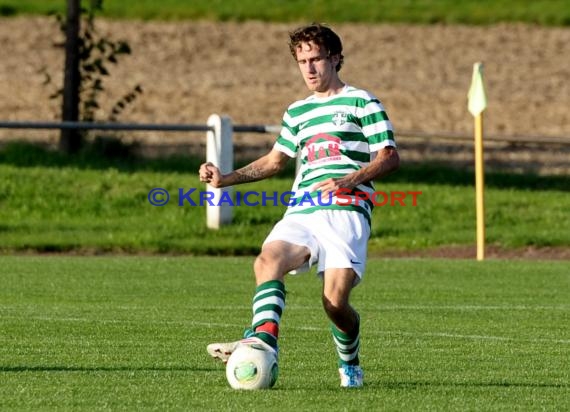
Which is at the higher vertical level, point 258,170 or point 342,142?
point 342,142

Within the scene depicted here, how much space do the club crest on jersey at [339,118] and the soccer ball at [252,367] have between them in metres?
1.27

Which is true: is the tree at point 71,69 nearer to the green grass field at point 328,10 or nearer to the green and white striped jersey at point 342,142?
the green grass field at point 328,10

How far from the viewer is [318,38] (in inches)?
342

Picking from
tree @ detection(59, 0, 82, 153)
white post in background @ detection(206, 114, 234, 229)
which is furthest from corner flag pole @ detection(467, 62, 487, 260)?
tree @ detection(59, 0, 82, 153)

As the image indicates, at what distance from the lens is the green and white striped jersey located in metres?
8.67

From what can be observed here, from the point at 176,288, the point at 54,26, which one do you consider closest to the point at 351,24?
the point at 54,26

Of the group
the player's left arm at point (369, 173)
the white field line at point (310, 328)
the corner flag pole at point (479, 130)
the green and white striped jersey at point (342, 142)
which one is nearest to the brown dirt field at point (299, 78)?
the corner flag pole at point (479, 130)

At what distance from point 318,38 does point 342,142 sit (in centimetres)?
56

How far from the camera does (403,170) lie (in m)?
24.9

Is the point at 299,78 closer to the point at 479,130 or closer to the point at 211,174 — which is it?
the point at 479,130

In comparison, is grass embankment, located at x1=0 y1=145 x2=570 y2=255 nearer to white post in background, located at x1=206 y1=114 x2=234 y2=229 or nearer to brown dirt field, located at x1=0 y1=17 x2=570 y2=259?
white post in background, located at x1=206 y1=114 x2=234 y2=229

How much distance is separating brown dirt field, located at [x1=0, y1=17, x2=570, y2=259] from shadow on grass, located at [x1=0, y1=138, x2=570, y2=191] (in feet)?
4.61

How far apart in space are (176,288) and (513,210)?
8.01 m

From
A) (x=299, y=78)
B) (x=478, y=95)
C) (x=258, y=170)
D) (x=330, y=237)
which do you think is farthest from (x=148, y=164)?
(x=330, y=237)
